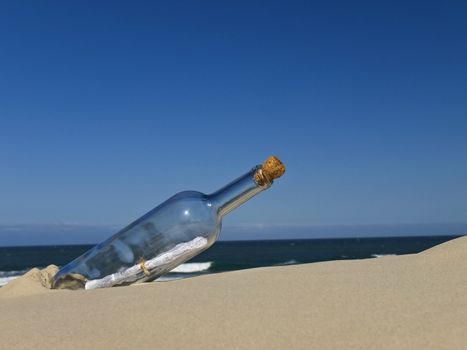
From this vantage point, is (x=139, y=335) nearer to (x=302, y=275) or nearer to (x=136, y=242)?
(x=302, y=275)

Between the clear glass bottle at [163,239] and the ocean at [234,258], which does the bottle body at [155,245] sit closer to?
the clear glass bottle at [163,239]

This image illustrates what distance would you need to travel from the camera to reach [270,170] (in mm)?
2383

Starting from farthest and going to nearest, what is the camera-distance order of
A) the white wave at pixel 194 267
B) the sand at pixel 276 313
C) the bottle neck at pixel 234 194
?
the white wave at pixel 194 267
the bottle neck at pixel 234 194
the sand at pixel 276 313

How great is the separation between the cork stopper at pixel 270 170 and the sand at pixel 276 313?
2.28 ft

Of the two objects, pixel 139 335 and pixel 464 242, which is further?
pixel 464 242

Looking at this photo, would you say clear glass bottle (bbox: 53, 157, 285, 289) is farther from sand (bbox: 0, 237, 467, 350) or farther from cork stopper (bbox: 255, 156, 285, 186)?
sand (bbox: 0, 237, 467, 350)

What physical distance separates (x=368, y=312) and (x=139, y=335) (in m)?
0.53

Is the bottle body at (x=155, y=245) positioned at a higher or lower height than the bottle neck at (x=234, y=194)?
lower

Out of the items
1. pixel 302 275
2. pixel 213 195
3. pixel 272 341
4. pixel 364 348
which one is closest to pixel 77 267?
pixel 213 195

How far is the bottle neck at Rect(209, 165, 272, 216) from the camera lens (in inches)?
98.0

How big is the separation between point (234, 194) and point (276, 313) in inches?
50.4

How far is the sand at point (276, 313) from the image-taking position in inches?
45.3

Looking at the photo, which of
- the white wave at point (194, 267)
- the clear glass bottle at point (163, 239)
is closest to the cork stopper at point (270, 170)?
the clear glass bottle at point (163, 239)

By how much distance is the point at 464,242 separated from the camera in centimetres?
181
